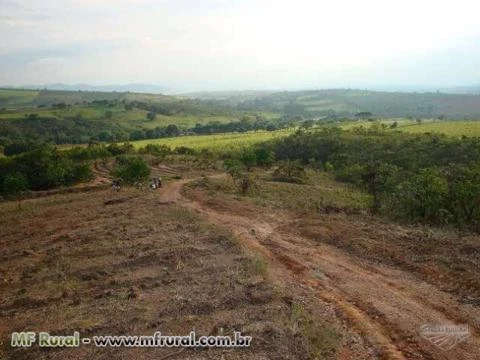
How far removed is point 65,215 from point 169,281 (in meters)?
14.8

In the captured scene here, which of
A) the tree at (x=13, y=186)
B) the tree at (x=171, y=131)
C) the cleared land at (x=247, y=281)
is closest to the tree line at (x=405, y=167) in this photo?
the cleared land at (x=247, y=281)

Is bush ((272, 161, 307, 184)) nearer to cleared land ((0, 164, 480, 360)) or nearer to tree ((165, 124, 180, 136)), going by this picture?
cleared land ((0, 164, 480, 360))

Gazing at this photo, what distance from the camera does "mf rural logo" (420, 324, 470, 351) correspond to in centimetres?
1054

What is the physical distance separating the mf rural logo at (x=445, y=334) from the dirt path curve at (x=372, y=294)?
0.39 ft

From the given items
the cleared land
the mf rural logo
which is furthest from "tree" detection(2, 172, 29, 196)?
the mf rural logo

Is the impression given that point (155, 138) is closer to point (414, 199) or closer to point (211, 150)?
point (211, 150)

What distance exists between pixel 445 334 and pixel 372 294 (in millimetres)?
2798

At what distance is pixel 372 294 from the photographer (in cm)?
1359

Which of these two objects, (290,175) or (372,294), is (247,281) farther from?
(290,175)

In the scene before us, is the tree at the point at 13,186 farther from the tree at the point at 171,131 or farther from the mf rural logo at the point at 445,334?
the tree at the point at 171,131

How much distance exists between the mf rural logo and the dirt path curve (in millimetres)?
119

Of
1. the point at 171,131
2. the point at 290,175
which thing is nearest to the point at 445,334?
the point at 290,175

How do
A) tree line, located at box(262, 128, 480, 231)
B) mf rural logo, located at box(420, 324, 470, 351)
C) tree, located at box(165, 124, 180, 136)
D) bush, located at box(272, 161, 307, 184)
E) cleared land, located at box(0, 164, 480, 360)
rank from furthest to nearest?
tree, located at box(165, 124, 180, 136) → bush, located at box(272, 161, 307, 184) → tree line, located at box(262, 128, 480, 231) → cleared land, located at box(0, 164, 480, 360) → mf rural logo, located at box(420, 324, 470, 351)

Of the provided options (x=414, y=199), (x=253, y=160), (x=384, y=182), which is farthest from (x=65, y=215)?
(x=253, y=160)
